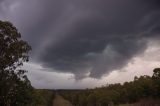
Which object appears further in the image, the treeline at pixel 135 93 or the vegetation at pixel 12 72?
the treeline at pixel 135 93

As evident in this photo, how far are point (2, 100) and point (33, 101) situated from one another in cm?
572

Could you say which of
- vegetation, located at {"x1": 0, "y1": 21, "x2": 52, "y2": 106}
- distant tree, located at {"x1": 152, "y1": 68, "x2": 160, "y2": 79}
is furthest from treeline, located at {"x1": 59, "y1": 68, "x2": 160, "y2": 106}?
vegetation, located at {"x1": 0, "y1": 21, "x2": 52, "y2": 106}

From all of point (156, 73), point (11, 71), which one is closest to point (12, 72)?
point (11, 71)

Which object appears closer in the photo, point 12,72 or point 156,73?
point 12,72

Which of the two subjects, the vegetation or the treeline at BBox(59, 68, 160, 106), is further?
the treeline at BBox(59, 68, 160, 106)

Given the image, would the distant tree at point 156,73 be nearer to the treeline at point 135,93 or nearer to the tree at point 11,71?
the treeline at point 135,93

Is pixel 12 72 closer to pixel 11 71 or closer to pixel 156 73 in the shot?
pixel 11 71

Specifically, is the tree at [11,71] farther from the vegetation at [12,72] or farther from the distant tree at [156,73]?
the distant tree at [156,73]

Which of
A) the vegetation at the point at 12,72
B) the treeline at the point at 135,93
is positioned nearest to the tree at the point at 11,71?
the vegetation at the point at 12,72

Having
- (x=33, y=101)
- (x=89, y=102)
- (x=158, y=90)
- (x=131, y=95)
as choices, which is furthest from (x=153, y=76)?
(x=33, y=101)

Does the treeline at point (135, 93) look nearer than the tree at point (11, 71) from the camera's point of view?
No

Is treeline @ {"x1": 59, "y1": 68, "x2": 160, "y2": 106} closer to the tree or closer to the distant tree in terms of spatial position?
the distant tree

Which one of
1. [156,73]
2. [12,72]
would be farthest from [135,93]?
[12,72]

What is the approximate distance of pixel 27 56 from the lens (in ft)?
170
